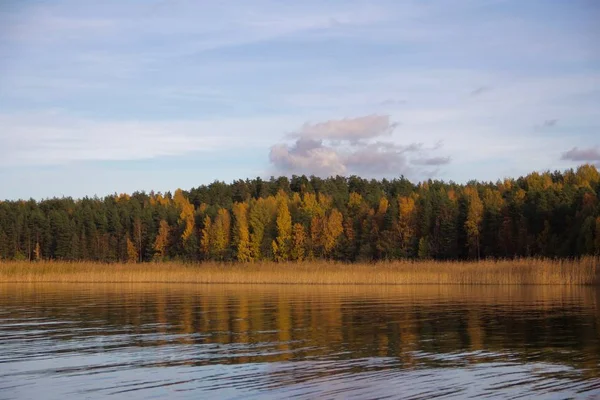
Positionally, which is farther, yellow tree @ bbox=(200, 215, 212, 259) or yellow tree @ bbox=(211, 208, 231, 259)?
yellow tree @ bbox=(200, 215, 212, 259)

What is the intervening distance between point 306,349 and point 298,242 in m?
92.4

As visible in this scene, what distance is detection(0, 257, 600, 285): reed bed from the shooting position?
5300 cm

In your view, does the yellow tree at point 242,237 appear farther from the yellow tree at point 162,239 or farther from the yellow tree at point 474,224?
the yellow tree at point 474,224

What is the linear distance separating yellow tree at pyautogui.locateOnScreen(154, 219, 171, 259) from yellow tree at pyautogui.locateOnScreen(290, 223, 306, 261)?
919 inches

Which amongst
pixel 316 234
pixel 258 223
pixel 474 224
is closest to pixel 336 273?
pixel 474 224

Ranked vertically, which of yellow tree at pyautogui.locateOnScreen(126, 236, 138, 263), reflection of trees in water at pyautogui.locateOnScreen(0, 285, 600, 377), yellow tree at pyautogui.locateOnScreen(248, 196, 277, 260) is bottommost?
reflection of trees in water at pyautogui.locateOnScreen(0, 285, 600, 377)

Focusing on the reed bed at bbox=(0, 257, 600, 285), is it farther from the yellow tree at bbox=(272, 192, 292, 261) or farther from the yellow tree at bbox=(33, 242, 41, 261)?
the yellow tree at bbox=(33, 242, 41, 261)

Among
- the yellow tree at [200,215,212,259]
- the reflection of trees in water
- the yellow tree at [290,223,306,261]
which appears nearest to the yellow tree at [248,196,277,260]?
the yellow tree at [290,223,306,261]

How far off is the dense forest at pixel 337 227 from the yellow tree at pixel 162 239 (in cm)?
17

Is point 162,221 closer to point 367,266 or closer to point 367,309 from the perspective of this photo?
point 367,266

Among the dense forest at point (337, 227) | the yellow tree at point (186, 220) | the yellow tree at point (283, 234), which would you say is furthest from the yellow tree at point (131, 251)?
the yellow tree at point (283, 234)

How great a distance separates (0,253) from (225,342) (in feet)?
368

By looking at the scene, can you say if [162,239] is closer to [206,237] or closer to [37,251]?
[206,237]

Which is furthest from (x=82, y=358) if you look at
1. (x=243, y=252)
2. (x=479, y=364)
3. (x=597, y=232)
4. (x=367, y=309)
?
(x=243, y=252)
